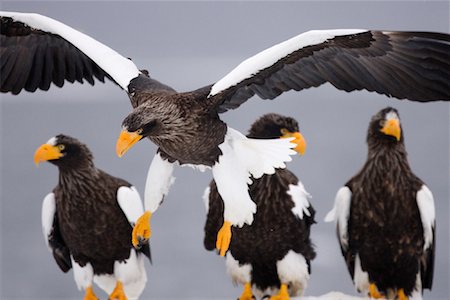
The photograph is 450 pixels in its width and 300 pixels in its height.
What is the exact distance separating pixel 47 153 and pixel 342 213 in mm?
1575

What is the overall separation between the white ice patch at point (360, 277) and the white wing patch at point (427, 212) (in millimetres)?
397

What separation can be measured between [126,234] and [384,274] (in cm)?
139

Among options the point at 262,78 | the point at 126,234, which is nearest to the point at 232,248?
the point at 126,234

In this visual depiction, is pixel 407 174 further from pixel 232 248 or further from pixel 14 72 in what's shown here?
pixel 14 72

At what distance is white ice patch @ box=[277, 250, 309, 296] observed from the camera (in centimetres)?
435

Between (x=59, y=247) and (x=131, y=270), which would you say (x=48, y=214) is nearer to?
(x=59, y=247)

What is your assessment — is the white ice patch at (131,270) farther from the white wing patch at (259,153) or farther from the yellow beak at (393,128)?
the yellow beak at (393,128)

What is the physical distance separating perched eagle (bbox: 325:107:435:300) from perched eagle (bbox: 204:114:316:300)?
0.25m

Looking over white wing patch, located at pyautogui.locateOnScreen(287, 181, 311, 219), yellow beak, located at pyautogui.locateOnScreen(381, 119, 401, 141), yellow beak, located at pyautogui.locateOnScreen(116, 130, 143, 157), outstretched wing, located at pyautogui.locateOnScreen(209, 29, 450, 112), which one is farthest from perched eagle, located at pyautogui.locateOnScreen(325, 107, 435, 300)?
yellow beak, located at pyautogui.locateOnScreen(116, 130, 143, 157)

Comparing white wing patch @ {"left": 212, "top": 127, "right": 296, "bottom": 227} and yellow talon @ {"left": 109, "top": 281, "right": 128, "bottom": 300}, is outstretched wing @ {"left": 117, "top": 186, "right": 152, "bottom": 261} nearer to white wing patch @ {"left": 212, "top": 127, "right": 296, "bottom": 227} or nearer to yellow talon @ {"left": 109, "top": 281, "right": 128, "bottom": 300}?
yellow talon @ {"left": 109, "top": 281, "right": 128, "bottom": 300}

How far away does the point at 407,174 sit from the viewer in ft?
14.5

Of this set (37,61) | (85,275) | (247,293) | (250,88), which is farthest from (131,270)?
(250,88)

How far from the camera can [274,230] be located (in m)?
4.27

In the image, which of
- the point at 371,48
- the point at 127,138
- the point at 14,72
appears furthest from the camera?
the point at 14,72
